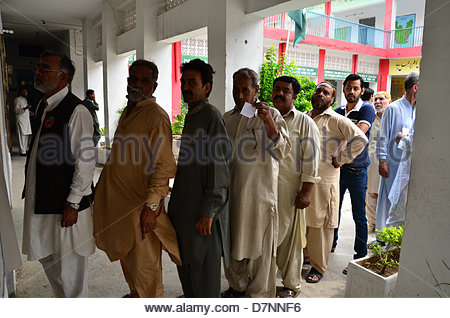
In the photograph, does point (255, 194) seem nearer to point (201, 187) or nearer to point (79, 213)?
point (201, 187)

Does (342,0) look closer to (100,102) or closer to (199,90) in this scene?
(100,102)

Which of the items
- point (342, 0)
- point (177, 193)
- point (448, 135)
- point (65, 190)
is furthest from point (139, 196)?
point (342, 0)

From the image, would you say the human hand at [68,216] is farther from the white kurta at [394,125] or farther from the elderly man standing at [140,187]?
the white kurta at [394,125]

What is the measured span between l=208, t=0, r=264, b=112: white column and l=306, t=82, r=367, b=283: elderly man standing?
4.02ft

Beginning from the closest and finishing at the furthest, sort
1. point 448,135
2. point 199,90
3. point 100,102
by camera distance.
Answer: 1. point 448,135
2. point 199,90
3. point 100,102

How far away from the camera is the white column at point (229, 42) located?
349 centimetres

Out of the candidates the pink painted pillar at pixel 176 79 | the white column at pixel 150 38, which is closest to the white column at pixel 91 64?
the pink painted pillar at pixel 176 79

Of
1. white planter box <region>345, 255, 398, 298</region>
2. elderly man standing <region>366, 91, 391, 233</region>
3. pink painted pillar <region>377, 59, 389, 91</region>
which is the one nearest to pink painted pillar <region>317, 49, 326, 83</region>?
pink painted pillar <region>377, 59, 389, 91</region>

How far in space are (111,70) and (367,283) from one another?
691cm

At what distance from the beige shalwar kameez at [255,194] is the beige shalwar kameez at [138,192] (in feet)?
1.38

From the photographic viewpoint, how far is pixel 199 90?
5.96 feet

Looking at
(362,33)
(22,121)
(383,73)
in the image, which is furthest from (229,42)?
(383,73)

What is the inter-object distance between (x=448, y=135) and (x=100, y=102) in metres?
9.65

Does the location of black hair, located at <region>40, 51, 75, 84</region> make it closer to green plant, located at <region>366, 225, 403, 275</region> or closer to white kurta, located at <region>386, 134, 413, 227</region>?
green plant, located at <region>366, 225, 403, 275</region>
